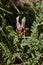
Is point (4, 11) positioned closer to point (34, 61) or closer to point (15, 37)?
point (15, 37)

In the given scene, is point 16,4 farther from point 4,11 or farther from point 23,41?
point 23,41

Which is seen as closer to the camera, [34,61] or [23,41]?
[34,61]

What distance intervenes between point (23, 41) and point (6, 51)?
11.2 inches

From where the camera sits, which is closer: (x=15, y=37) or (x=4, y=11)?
(x=15, y=37)

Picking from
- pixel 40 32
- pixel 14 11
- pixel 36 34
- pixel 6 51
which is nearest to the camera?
pixel 6 51

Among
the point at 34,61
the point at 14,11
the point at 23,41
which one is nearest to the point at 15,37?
the point at 23,41

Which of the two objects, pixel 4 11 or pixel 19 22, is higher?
pixel 4 11

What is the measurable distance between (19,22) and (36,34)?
1.33 ft

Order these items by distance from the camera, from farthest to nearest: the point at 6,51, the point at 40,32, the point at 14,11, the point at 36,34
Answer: the point at 14,11, the point at 40,32, the point at 36,34, the point at 6,51

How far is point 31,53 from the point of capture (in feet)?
6.89

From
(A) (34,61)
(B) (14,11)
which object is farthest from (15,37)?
(B) (14,11)

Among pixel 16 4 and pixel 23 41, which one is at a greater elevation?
pixel 16 4

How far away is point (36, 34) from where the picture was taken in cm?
208

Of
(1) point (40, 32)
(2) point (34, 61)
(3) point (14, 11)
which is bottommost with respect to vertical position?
(2) point (34, 61)
